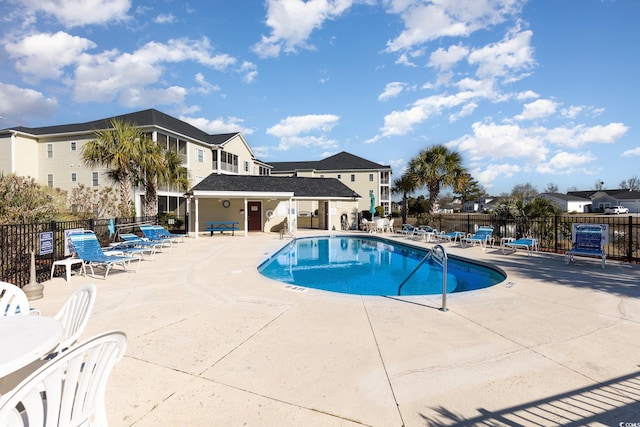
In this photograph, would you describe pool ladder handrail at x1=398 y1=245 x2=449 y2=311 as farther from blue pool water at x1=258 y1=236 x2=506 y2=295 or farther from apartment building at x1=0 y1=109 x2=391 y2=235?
apartment building at x1=0 y1=109 x2=391 y2=235

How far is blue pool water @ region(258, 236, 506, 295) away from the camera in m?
9.27

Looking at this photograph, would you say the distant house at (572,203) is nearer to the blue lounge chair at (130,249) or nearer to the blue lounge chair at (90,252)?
the blue lounge chair at (130,249)

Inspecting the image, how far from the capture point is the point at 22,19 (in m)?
11.4

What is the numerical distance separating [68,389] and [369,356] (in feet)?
9.93

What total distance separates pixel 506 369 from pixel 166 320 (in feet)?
16.0

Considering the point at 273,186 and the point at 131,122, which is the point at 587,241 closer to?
the point at 273,186

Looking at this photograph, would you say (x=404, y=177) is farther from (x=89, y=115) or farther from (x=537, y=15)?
(x=89, y=115)

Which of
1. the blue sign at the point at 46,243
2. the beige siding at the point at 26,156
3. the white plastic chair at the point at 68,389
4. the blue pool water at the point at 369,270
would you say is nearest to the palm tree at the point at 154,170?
the blue pool water at the point at 369,270

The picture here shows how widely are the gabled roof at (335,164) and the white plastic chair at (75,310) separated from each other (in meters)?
41.7

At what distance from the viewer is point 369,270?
38.6 feet

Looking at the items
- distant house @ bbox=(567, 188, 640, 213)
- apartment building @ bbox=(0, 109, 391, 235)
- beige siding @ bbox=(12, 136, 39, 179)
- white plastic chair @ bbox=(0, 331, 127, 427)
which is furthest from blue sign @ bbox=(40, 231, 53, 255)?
distant house @ bbox=(567, 188, 640, 213)

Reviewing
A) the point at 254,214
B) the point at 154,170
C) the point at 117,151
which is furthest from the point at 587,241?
the point at 117,151

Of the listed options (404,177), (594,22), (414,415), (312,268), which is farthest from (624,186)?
(414,415)

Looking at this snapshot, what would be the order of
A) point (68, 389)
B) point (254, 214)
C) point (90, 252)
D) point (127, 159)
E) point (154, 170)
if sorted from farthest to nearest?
point (254, 214) → point (154, 170) → point (127, 159) → point (90, 252) → point (68, 389)
